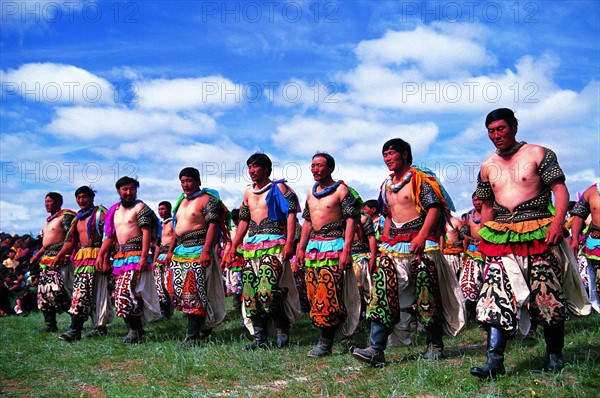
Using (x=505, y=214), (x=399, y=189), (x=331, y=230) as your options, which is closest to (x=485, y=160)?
(x=505, y=214)

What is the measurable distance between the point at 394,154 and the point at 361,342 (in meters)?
2.50

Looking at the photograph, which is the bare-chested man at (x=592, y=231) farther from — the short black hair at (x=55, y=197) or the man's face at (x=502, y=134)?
the short black hair at (x=55, y=197)

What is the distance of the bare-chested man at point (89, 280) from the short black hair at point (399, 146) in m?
4.89

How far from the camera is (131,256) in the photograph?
797 cm

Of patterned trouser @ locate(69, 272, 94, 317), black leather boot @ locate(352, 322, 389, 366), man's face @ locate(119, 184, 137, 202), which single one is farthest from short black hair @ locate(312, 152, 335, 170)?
patterned trouser @ locate(69, 272, 94, 317)

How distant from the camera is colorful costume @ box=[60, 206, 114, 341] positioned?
328 inches

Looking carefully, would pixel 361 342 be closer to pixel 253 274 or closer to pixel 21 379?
pixel 253 274

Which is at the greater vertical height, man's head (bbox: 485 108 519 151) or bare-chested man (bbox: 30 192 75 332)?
man's head (bbox: 485 108 519 151)

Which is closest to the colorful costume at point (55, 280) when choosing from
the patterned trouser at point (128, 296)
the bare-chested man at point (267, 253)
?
the patterned trouser at point (128, 296)

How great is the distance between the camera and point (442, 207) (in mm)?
5539

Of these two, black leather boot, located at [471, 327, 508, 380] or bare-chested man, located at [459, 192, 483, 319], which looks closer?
black leather boot, located at [471, 327, 508, 380]

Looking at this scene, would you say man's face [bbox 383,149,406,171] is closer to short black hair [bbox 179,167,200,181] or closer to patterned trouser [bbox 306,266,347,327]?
patterned trouser [bbox 306,266,347,327]

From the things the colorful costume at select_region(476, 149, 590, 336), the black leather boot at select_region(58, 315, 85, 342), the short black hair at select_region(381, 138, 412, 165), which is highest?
the short black hair at select_region(381, 138, 412, 165)

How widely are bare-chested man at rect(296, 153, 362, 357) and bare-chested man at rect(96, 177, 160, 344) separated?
8.55 ft
